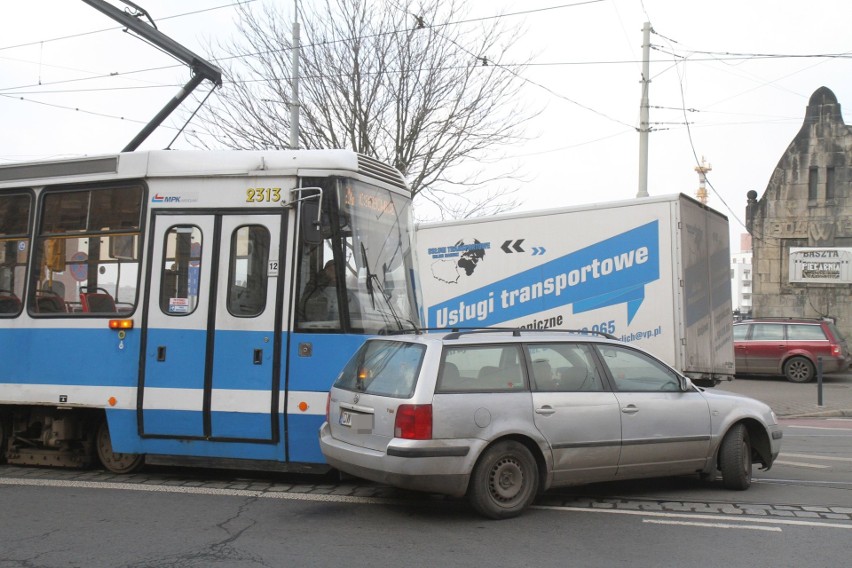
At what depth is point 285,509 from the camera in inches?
273

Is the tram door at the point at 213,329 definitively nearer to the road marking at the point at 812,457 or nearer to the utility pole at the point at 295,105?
the road marking at the point at 812,457

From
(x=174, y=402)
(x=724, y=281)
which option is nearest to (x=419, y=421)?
(x=174, y=402)

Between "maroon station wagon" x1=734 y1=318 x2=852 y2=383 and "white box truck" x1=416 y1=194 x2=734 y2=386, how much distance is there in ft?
29.4

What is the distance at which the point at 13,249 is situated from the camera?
29.0 feet

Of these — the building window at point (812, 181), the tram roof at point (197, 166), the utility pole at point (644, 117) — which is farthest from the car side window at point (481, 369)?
the building window at point (812, 181)

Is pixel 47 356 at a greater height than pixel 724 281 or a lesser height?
lesser

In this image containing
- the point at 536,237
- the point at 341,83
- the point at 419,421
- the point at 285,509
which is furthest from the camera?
Answer: the point at 341,83

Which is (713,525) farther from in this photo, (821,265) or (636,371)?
(821,265)

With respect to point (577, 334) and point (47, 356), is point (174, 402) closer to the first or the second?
point (47, 356)

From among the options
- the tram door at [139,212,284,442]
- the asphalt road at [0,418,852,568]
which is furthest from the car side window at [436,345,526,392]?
the tram door at [139,212,284,442]

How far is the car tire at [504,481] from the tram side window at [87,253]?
387cm

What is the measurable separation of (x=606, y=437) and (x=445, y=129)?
1531 cm

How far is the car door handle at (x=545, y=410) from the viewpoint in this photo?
6766mm

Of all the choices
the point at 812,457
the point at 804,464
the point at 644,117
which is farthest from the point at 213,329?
the point at 644,117
